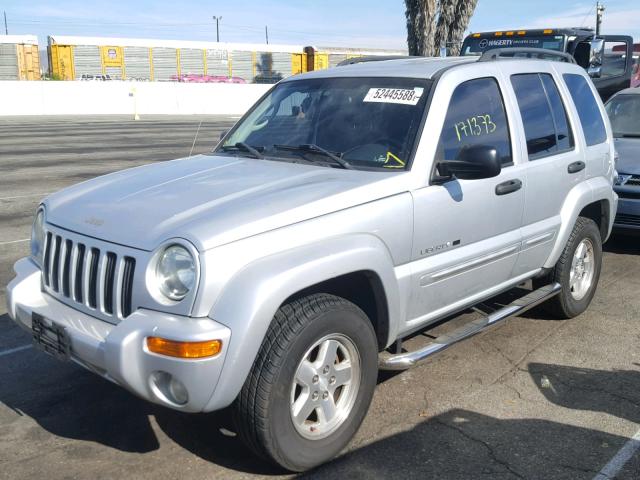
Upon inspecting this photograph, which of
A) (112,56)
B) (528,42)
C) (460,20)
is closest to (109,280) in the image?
(528,42)

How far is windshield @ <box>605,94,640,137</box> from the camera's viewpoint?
8641 millimetres

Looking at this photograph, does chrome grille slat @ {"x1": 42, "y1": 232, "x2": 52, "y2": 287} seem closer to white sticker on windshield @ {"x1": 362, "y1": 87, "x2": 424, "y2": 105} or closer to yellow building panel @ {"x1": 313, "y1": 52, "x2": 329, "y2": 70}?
white sticker on windshield @ {"x1": 362, "y1": 87, "x2": 424, "y2": 105}

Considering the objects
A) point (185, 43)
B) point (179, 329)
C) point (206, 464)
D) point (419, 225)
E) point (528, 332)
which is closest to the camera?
point (179, 329)

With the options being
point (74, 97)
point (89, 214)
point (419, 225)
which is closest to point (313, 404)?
point (419, 225)

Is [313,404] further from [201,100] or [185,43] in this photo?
[185,43]

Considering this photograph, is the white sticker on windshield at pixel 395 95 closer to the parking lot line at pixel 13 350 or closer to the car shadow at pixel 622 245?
the parking lot line at pixel 13 350

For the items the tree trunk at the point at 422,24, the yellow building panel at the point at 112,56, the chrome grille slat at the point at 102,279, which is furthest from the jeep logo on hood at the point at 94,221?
the yellow building panel at the point at 112,56

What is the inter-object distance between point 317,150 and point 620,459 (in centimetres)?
231

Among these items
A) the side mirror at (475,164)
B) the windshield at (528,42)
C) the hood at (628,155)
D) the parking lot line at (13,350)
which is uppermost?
the windshield at (528,42)

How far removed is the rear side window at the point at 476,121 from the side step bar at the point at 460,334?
991 mm

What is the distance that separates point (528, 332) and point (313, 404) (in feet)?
8.32

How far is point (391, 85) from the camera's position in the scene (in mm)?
4285

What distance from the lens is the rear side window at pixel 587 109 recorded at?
17.6 feet

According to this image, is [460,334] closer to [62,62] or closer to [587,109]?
[587,109]
